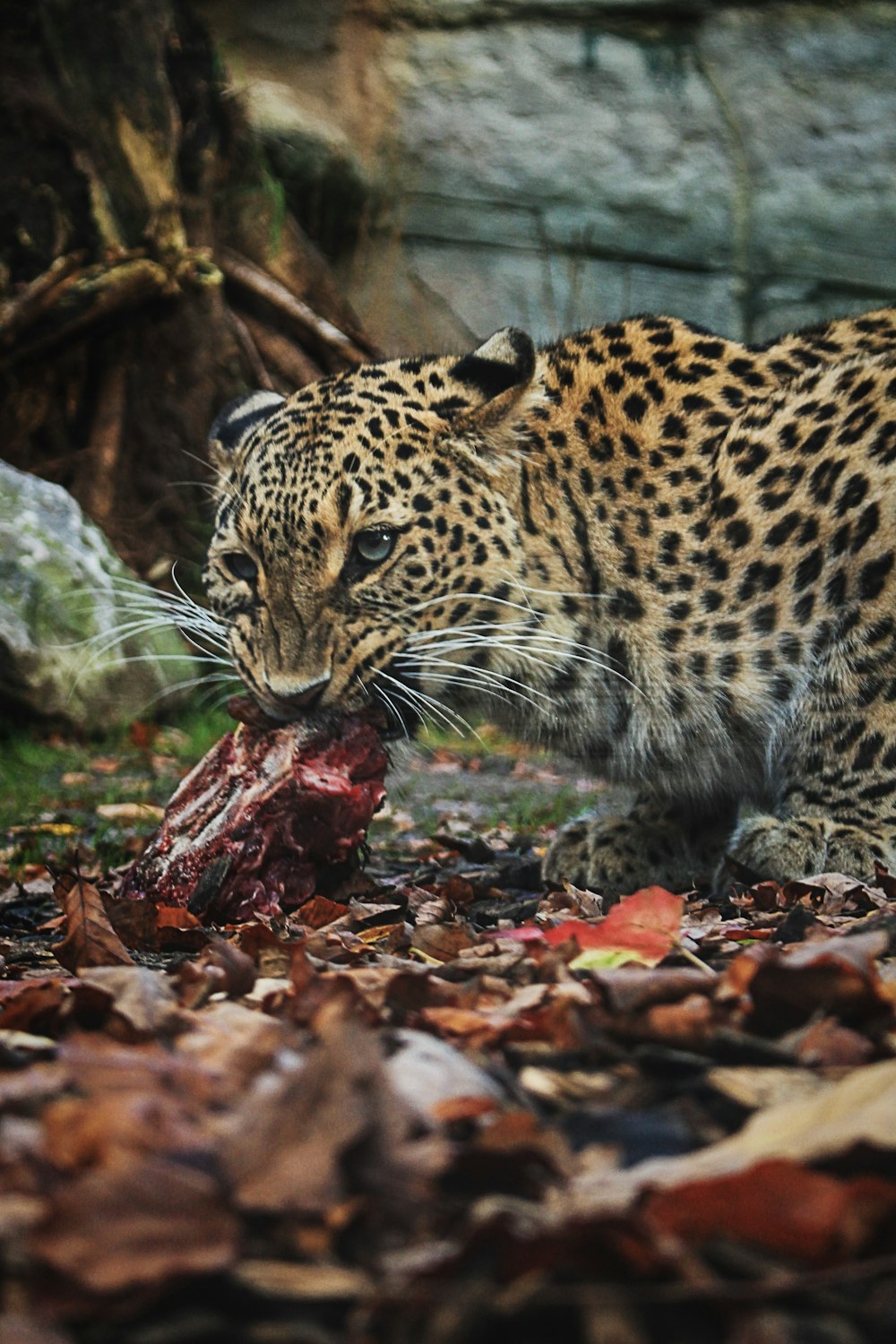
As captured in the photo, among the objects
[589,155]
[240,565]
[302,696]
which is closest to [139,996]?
[302,696]

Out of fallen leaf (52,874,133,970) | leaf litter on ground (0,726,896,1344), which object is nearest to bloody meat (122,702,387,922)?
fallen leaf (52,874,133,970)

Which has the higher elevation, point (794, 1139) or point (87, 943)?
point (794, 1139)

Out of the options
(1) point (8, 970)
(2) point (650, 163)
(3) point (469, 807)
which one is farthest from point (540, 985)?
(2) point (650, 163)

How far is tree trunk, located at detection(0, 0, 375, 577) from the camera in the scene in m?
8.55

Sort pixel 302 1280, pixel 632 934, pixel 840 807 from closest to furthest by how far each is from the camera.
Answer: pixel 302 1280 → pixel 632 934 → pixel 840 807

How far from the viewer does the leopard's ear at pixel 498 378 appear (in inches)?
168

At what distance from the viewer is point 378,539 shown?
4.05m

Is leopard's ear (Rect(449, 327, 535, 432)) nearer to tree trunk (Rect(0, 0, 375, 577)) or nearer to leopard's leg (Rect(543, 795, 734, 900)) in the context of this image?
leopard's leg (Rect(543, 795, 734, 900))

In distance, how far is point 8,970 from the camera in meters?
3.05

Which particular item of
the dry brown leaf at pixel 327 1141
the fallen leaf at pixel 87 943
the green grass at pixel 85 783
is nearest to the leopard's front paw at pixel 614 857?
the green grass at pixel 85 783

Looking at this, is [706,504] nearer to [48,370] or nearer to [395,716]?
[395,716]

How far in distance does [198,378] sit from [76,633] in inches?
108

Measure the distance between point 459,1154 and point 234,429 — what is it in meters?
3.60

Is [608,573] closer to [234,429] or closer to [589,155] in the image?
[234,429]
